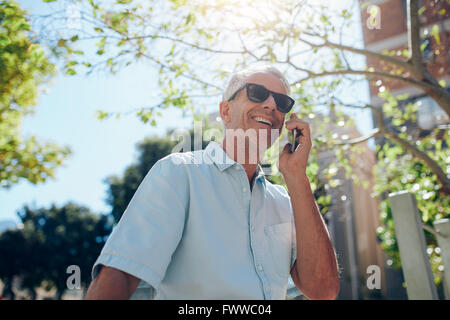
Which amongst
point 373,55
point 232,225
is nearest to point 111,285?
point 232,225

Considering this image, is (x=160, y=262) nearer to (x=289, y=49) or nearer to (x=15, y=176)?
(x=289, y=49)

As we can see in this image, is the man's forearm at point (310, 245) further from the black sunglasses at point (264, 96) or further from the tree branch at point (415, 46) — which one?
the tree branch at point (415, 46)

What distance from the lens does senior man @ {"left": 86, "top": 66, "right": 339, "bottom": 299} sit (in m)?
1.22

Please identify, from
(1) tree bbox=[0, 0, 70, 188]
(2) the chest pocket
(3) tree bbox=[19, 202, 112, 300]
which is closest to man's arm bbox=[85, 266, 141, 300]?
(2) the chest pocket

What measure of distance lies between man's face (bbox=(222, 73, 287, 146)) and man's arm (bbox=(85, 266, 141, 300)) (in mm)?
987

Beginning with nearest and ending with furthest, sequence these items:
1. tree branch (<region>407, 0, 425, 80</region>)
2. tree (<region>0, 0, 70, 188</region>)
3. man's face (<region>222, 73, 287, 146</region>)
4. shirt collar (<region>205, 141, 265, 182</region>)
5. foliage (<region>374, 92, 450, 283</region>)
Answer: shirt collar (<region>205, 141, 265, 182</region>) → man's face (<region>222, 73, 287, 146</region>) → tree branch (<region>407, 0, 425, 80</region>) → foliage (<region>374, 92, 450, 283</region>) → tree (<region>0, 0, 70, 188</region>)

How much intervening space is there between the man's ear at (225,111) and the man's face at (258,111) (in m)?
0.02

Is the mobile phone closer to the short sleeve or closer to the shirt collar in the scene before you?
the shirt collar

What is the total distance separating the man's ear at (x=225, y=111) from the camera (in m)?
1.99

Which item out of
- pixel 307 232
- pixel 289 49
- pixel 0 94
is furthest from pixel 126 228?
pixel 0 94

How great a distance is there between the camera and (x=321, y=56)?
16.9 ft

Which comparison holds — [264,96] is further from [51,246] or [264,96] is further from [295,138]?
[51,246]

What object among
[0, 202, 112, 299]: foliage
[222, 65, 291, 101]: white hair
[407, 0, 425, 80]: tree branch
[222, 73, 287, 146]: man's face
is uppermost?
[407, 0, 425, 80]: tree branch

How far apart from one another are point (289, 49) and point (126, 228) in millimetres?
3713
